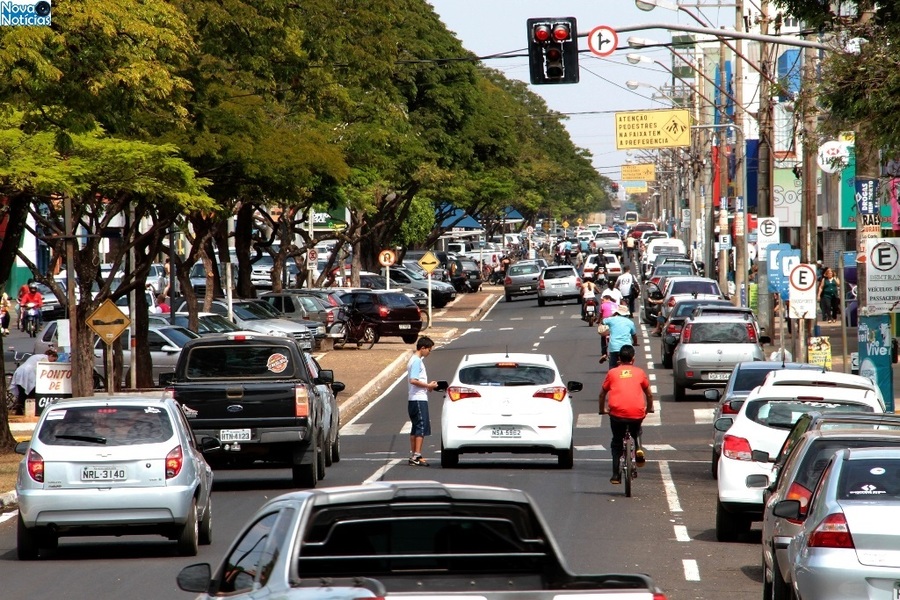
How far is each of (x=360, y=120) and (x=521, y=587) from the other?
125 ft

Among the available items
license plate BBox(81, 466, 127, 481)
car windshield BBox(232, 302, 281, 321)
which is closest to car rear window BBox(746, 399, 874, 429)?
license plate BBox(81, 466, 127, 481)

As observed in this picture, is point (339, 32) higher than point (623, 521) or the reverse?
higher

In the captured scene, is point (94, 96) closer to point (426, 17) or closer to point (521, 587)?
point (521, 587)

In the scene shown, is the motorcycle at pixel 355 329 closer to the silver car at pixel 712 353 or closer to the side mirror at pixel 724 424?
the silver car at pixel 712 353

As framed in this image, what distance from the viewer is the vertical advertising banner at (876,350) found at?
24.0m

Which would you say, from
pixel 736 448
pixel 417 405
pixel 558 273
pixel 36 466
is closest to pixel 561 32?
pixel 417 405

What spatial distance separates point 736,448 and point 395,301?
34.0 metres

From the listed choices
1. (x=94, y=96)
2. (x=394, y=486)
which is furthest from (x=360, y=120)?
(x=394, y=486)

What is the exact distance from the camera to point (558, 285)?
226ft

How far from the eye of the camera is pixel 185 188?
27016mm

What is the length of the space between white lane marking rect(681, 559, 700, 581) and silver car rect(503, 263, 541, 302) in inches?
2372

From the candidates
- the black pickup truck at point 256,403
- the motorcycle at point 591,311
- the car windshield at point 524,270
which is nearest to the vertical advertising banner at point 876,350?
the black pickup truck at point 256,403

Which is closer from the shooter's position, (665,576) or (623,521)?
(665,576)

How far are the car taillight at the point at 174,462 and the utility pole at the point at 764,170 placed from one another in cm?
2042
